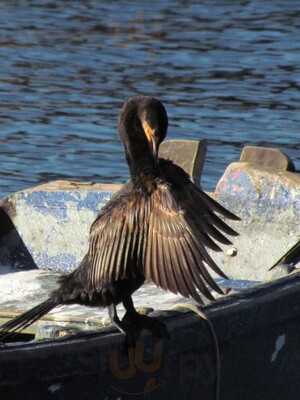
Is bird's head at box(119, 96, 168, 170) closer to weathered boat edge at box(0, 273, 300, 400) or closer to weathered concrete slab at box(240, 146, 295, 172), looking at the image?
weathered boat edge at box(0, 273, 300, 400)

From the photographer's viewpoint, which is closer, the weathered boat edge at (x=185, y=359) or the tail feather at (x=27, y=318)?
the weathered boat edge at (x=185, y=359)

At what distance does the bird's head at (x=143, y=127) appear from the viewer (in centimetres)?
607

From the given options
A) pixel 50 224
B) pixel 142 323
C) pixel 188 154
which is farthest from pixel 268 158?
pixel 142 323

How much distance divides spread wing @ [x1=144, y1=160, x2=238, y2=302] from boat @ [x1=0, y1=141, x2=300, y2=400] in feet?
1.20

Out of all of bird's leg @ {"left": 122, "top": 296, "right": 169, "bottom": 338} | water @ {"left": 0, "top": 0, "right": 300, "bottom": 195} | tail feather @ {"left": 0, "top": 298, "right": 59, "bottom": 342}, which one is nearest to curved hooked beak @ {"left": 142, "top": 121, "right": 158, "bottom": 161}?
bird's leg @ {"left": 122, "top": 296, "right": 169, "bottom": 338}

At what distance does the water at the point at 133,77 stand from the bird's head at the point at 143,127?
6.09 m

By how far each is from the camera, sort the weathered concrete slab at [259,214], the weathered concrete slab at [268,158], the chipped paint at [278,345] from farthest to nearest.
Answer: the weathered concrete slab at [268,158] < the weathered concrete slab at [259,214] < the chipped paint at [278,345]

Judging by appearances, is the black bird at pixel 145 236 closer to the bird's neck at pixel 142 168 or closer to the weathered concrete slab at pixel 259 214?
the bird's neck at pixel 142 168

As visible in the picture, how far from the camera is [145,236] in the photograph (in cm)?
586

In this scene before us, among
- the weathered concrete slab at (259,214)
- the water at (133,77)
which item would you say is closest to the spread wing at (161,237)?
the weathered concrete slab at (259,214)

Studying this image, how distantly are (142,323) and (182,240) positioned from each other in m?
0.43

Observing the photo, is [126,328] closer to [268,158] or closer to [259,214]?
[259,214]

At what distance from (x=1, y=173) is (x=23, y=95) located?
8.46 ft

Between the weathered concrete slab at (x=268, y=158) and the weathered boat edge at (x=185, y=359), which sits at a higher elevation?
the weathered concrete slab at (x=268, y=158)
